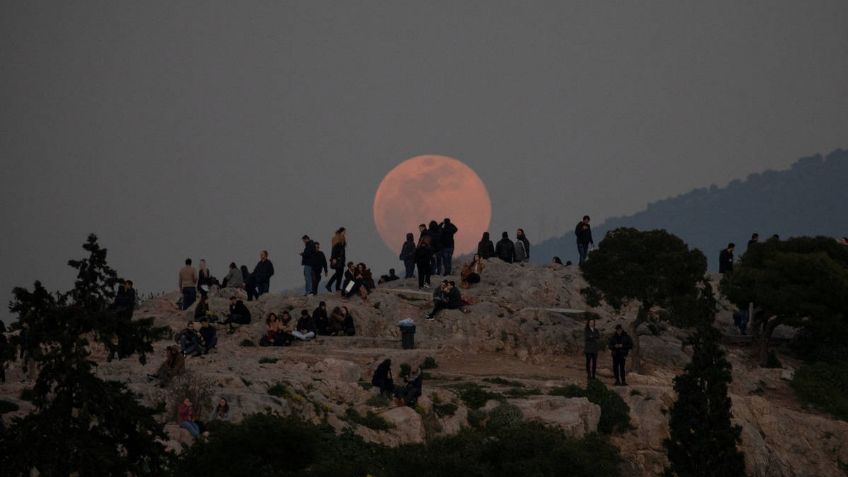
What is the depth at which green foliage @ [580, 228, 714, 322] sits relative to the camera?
48.4 meters

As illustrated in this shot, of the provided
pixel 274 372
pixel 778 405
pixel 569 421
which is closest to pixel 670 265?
pixel 778 405

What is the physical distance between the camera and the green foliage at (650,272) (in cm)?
4841

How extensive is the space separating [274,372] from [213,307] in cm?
1285

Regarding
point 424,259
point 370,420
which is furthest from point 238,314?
point 370,420

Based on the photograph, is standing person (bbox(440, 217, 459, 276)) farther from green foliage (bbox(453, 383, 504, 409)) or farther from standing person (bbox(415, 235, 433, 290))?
green foliage (bbox(453, 383, 504, 409))

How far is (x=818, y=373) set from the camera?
168ft

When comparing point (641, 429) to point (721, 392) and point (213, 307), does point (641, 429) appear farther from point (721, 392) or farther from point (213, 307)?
point (213, 307)

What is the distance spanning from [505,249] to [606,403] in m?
20.1

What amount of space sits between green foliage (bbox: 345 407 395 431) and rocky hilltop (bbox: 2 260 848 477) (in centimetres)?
7

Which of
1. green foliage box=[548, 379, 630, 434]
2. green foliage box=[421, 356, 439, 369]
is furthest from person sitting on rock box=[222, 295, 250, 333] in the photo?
green foliage box=[548, 379, 630, 434]

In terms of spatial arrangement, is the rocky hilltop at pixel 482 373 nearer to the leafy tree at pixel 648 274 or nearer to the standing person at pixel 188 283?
the standing person at pixel 188 283

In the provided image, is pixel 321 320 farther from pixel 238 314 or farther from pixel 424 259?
pixel 424 259

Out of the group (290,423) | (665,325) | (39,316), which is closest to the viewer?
(39,316)

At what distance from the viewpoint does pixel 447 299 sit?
50438 millimetres
